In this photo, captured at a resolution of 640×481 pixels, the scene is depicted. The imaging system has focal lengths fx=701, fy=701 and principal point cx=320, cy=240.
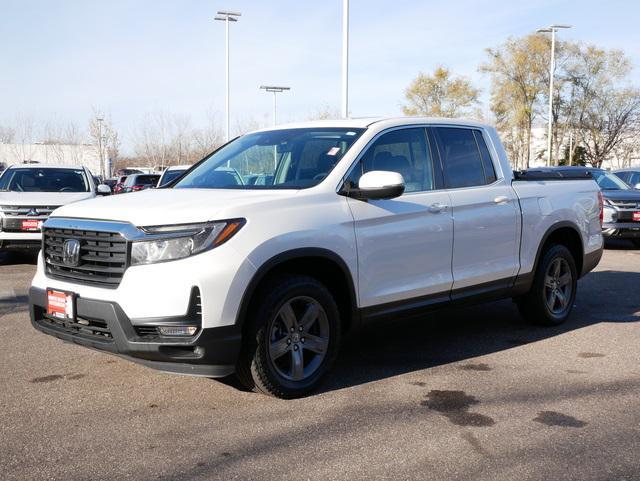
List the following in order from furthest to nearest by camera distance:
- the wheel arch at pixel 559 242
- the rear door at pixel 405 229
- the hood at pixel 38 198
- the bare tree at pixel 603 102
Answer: the bare tree at pixel 603 102 < the hood at pixel 38 198 < the wheel arch at pixel 559 242 < the rear door at pixel 405 229

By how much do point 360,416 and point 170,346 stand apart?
4.07 ft

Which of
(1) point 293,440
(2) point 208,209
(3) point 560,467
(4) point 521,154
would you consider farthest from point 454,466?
(4) point 521,154

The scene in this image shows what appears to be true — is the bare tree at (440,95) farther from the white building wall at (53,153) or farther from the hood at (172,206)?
the hood at (172,206)

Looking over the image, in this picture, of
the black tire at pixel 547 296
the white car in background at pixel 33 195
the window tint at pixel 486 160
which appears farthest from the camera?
the white car in background at pixel 33 195

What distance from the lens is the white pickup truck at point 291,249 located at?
4.14 m

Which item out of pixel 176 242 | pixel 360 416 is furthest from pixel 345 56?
A: pixel 360 416

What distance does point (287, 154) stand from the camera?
5.42 metres

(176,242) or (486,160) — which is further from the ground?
(486,160)

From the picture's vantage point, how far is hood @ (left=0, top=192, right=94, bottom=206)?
438 inches

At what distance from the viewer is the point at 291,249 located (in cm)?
445

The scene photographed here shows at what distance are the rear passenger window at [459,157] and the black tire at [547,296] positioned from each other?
1.20m

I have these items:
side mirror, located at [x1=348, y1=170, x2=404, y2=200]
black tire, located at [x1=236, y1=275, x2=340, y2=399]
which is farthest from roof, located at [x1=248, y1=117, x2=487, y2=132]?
black tire, located at [x1=236, y1=275, x2=340, y2=399]

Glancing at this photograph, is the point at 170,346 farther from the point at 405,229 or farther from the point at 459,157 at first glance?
the point at 459,157

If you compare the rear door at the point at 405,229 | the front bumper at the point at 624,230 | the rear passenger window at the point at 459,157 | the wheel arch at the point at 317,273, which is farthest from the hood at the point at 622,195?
the wheel arch at the point at 317,273
